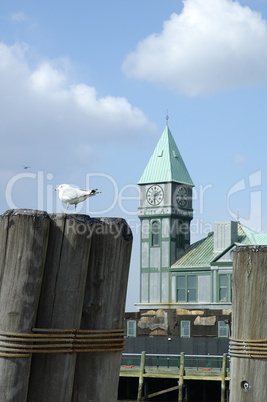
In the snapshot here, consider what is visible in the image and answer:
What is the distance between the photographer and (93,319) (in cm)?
523

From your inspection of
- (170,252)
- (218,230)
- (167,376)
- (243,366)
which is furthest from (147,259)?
(243,366)

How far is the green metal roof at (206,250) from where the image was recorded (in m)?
51.1

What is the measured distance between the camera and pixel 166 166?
54344 mm

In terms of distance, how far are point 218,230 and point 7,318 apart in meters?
46.9

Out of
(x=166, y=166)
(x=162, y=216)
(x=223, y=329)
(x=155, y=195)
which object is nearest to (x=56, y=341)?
(x=223, y=329)

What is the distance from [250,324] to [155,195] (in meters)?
48.5

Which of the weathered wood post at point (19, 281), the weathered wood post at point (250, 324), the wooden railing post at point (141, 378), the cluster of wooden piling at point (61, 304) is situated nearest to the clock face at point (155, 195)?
the wooden railing post at point (141, 378)

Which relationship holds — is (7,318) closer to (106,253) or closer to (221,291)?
(106,253)

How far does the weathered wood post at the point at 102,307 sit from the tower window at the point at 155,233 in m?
48.4

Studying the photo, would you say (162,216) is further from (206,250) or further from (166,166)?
(206,250)

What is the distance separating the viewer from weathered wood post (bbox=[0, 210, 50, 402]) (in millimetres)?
4902

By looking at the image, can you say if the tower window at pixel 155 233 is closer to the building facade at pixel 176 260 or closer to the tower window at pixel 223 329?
the building facade at pixel 176 260

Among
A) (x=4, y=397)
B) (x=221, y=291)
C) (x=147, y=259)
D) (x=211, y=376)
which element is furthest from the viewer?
(x=147, y=259)

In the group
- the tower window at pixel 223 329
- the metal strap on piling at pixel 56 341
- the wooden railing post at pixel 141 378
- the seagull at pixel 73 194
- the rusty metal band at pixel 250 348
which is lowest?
the metal strap on piling at pixel 56 341
